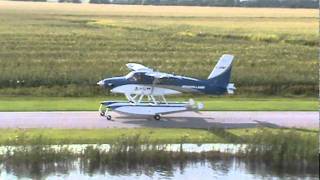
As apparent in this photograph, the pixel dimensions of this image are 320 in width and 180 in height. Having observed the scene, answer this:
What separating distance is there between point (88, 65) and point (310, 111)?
1804cm

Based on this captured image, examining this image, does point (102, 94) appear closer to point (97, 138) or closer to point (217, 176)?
point (97, 138)

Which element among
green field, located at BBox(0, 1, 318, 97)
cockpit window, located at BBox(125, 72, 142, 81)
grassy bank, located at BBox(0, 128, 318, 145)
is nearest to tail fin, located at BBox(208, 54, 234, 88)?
cockpit window, located at BBox(125, 72, 142, 81)

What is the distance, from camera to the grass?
88.6ft

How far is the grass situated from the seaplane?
6.60 feet

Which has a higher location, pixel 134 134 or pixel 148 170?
pixel 134 134

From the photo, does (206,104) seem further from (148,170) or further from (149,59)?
(149,59)

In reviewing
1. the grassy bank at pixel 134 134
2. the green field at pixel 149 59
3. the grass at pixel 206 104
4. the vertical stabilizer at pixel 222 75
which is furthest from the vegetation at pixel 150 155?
the green field at pixel 149 59

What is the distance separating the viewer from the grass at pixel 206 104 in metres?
27.0

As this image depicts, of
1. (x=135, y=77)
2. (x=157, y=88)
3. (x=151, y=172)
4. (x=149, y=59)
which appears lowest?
(x=151, y=172)

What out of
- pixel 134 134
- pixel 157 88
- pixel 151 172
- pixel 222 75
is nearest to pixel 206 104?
pixel 222 75

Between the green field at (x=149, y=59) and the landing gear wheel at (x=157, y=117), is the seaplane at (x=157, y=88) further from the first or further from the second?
the green field at (x=149, y=59)

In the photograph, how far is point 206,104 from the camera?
28781 millimetres

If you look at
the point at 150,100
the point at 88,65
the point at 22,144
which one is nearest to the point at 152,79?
the point at 150,100

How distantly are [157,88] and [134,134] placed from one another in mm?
4910
